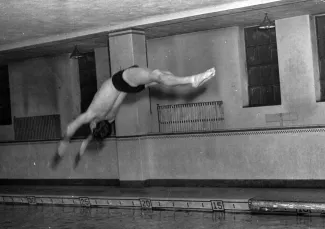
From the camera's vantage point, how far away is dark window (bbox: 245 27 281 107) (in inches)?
537

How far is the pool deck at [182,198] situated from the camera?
9.71 meters

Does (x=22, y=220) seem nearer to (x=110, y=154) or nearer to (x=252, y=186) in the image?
(x=110, y=154)

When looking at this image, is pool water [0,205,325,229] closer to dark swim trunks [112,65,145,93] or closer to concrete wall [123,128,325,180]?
concrete wall [123,128,325,180]

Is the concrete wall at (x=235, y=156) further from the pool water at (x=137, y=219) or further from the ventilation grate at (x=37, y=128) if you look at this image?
the ventilation grate at (x=37, y=128)

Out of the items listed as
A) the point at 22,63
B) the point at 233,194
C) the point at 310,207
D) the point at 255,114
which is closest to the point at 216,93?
the point at 255,114

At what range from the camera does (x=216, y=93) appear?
14133mm

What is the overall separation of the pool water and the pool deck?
0.22 meters

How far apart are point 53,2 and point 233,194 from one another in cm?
458

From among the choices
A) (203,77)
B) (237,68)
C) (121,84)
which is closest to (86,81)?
(237,68)

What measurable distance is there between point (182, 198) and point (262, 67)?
417 cm

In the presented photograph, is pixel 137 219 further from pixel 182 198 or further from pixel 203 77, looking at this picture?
pixel 203 77

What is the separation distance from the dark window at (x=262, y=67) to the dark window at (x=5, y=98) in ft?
25.8

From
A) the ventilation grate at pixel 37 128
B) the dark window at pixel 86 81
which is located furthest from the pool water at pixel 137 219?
the dark window at pixel 86 81

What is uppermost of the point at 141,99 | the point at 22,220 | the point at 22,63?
the point at 22,63
